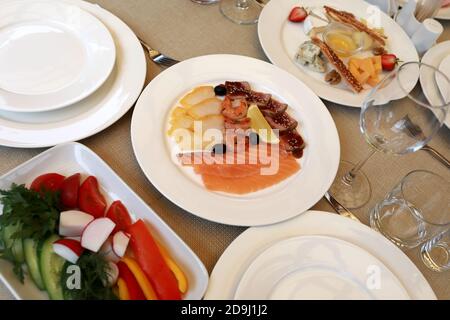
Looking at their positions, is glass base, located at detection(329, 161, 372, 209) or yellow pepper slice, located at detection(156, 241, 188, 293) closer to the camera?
yellow pepper slice, located at detection(156, 241, 188, 293)

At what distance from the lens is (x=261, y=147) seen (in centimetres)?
99

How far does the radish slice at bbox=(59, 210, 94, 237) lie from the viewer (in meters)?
0.74

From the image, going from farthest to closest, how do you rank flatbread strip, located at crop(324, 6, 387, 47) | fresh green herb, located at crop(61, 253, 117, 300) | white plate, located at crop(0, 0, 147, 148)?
flatbread strip, located at crop(324, 6, 387, 47) < white plate, located at crop(0, 0, 147, 148) < fresh green herb, located at crop(61, 253, 117, 300)

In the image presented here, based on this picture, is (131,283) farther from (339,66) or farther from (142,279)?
(339,66)

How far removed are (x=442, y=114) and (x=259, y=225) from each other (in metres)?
0.43

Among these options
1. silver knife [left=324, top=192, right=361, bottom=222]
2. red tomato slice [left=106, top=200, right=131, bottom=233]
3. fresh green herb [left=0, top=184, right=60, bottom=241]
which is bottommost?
red tomato slice [left=106, top=200, right=131, bottom=233]

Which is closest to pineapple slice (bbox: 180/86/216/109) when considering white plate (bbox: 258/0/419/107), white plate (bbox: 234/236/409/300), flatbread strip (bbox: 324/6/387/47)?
white plate (bbox: 258/0/419/107)

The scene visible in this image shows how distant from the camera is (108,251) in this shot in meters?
0.74

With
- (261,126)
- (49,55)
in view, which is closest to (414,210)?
(261,126)

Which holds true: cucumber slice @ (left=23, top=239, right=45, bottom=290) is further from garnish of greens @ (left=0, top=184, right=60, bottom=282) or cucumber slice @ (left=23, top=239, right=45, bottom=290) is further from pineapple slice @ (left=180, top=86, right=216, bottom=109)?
pineapple slice @ (left=180, top=86, right=216, bottom=109)

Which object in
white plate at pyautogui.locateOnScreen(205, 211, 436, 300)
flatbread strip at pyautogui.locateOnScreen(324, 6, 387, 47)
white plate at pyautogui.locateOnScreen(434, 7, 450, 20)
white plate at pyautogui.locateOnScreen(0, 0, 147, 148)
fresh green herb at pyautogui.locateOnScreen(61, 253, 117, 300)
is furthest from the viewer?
white plate at pyautogui.locateOnScreen(434, 7, 450, 20)

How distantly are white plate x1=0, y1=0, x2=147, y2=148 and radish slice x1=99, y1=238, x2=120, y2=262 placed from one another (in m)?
0.30

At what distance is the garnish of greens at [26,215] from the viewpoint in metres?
0.71

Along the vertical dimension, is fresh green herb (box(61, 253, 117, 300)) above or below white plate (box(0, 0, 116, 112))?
below
